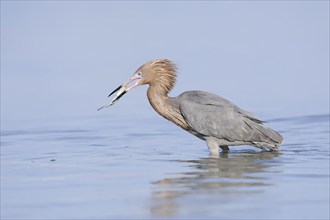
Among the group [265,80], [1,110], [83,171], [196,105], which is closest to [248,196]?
[83,171]

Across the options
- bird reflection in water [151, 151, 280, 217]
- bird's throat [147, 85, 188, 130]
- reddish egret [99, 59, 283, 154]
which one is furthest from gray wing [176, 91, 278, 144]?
bird reflection in water [151, 151, 280, 217]

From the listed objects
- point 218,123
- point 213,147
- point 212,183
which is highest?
point 218,123

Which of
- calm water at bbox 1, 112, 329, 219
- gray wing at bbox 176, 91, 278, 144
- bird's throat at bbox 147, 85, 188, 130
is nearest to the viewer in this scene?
calm water at bbox 1, 112, 329, 219

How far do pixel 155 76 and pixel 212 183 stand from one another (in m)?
4.19

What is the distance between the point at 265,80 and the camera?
23641 millimetres

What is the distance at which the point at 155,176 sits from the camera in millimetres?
12203

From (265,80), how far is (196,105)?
9001mm

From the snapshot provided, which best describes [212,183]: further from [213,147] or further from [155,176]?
[213,147]

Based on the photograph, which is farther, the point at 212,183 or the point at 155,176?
the point at 155,176

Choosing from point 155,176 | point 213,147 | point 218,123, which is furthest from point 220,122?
point 155,176

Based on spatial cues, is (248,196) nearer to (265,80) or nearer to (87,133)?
(87,133)

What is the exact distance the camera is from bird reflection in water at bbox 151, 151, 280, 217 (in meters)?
Answer: 10.2

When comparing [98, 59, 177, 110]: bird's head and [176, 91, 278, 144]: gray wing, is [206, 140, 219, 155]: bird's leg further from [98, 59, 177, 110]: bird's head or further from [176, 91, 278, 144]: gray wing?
[98, 59, 177, 110]: bird's head

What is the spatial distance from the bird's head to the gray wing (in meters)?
0.64
